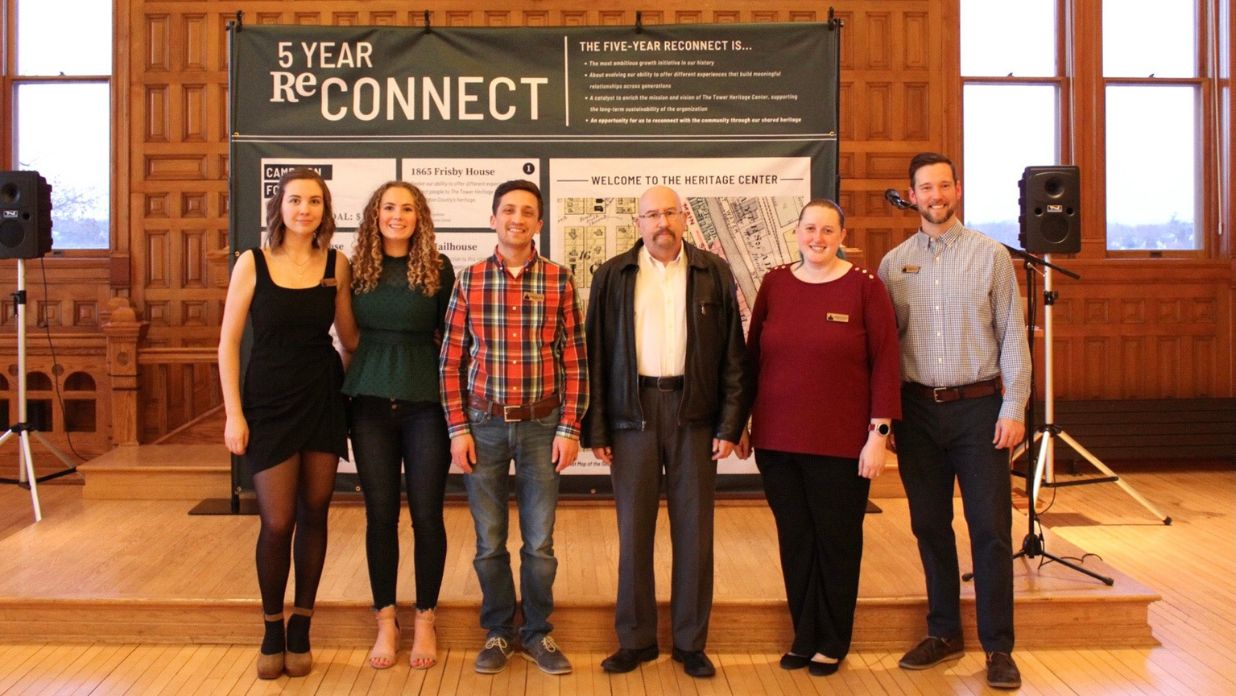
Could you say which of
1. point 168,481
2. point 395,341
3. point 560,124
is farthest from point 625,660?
point 168,481

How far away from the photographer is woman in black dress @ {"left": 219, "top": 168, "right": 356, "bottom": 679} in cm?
305

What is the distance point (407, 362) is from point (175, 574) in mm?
1495

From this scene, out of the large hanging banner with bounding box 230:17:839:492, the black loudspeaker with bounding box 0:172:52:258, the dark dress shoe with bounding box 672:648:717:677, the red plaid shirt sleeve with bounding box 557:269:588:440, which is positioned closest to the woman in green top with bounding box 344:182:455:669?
the red plaid shirt sleeve with bounding box 557:269:588:440

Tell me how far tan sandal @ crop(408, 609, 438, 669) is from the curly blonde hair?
3.52ft

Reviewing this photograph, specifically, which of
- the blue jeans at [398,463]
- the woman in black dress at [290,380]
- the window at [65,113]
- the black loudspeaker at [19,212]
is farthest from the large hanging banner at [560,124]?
the window at [65,113]

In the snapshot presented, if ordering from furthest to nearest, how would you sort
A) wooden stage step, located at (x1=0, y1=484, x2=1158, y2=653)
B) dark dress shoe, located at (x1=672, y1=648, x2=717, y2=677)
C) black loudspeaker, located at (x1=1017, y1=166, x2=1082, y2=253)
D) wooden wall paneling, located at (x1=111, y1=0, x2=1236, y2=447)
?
wooden wall paneling, located at (x1=111, y1=0, x2=1236, y2=447), black loudspeaker, located at (x1=1017, y1=166, x2=1082, y2=253), wooden stage step, located at (x1=0, y1=484, x2=1158, y2=653), dark dress shoe, located at (x1=672, y1=648, x2=717, y2=677)

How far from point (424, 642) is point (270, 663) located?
1.57 ft

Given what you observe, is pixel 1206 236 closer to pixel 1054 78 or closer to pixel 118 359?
pixel 1054 78

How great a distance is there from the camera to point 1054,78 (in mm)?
7016

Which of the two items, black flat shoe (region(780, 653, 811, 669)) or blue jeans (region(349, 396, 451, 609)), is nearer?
blue jeans (region(349, 396, 451, 609))

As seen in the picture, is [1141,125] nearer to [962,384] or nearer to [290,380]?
[962,384]

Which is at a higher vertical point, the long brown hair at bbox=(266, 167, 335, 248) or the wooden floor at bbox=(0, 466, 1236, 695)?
the long brown hair at bbox=(266, 167, 335, 248)

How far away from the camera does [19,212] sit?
5121 millimetres

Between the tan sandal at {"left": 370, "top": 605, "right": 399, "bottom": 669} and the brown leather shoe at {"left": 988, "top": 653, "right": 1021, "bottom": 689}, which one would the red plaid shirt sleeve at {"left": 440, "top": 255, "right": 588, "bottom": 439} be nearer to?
the tan sandal at {"left": 370, "top": 605, "right": 399, "bottom": 669}
